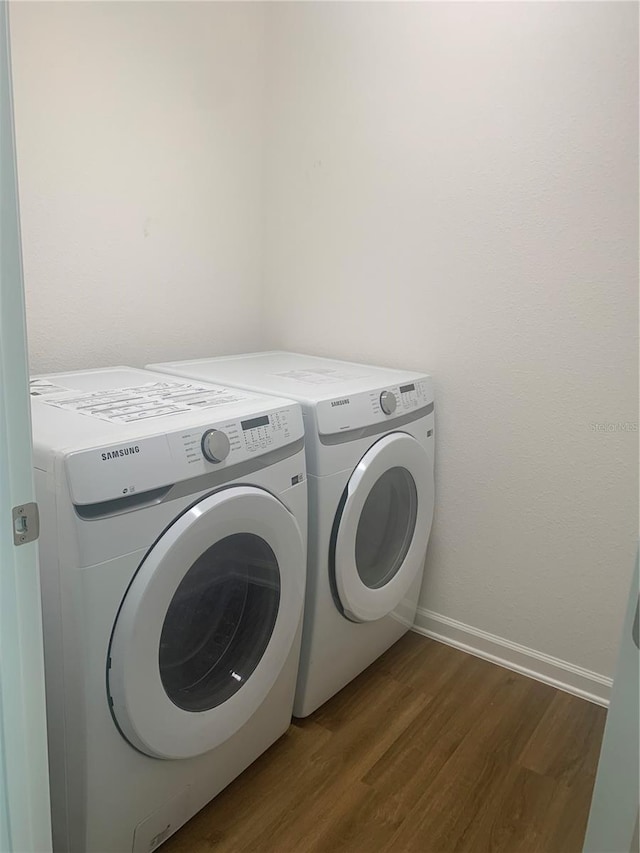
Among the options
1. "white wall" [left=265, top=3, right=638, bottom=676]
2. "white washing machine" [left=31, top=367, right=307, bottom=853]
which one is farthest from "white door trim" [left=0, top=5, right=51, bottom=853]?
"white wall" [left=265, top=3, right=638, bottom=676]

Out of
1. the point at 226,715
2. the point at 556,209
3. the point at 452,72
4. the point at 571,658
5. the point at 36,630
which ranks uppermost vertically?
the point at 452,72

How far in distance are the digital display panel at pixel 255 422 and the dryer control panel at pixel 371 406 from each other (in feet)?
0.63

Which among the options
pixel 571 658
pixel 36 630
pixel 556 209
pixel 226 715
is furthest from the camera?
pixel 571 658

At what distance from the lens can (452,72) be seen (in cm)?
184

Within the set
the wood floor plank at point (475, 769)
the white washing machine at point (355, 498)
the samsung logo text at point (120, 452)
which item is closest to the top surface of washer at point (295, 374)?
the white washing machine at point (355, 498)

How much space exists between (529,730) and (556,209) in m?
1.36

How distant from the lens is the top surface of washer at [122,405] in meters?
1.14

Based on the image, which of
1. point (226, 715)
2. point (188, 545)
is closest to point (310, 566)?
point (226, 715)

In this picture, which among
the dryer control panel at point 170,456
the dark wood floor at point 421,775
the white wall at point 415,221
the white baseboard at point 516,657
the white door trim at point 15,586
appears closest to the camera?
the white door trim at point 15,586

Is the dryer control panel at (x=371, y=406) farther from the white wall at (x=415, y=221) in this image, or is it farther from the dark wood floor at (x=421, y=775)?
the dark wood floor at (x=421, y=775)

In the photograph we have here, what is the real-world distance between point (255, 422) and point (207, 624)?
0.42 metres

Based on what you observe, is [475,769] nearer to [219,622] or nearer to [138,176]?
[219,622]

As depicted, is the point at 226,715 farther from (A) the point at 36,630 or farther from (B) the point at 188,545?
(A) the point at 36,630

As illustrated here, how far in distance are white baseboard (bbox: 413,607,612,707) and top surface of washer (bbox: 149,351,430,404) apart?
81cm
